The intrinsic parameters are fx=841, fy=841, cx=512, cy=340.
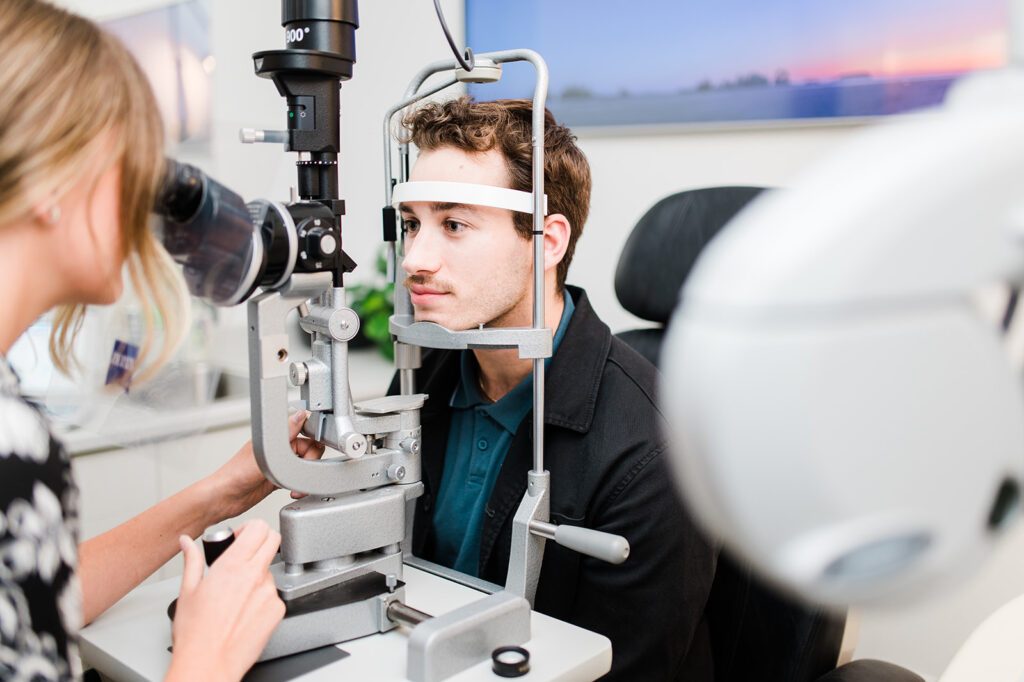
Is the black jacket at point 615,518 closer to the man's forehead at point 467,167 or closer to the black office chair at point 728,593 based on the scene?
the black office chair at point 728,593

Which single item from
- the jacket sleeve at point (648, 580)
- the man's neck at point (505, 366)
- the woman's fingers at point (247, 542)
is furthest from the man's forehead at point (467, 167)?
the woman's fingers at point (247, 542)

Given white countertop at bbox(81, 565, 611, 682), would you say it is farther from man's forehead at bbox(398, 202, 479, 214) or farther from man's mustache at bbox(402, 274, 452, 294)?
man's forehead at bbox(398, 202, 479, 214)

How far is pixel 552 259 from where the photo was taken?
4.69 ft

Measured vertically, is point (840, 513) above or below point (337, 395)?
above

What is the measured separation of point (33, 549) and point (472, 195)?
0.70m

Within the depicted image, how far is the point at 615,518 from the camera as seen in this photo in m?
1.21

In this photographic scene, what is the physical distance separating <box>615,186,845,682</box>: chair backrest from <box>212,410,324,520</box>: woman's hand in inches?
26.1

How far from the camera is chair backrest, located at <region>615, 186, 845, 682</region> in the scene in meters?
1.20

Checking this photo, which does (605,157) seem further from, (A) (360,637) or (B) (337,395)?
(A) (360,637)

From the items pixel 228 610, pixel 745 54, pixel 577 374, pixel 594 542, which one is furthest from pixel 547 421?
pixel 745 54

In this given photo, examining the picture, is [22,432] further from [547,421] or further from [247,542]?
[547,421]

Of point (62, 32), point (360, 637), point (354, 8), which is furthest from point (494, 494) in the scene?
point (62, 32)

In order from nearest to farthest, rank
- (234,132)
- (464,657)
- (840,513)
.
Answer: (840,513), (464,657), (234,132)

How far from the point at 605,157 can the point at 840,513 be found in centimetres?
205
